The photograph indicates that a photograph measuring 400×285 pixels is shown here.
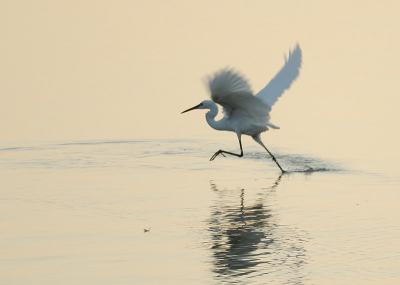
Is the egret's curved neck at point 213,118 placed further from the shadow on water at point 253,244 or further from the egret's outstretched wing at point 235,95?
the shadow on water at point 253,244

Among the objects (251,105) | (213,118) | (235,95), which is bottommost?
(213,118)

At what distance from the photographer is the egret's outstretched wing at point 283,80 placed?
45.0ft

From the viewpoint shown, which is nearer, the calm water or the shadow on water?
the shadow on water

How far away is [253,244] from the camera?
27.5 ft

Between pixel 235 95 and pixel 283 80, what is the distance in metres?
1.85

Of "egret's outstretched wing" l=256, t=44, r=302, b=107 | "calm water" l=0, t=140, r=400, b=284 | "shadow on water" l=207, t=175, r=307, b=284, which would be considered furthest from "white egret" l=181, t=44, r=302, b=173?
"shadow on water" l=207, t=175, r=307, b=284

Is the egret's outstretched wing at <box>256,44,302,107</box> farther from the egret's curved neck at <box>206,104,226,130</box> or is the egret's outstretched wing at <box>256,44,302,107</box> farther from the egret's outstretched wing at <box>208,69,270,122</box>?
the egret's curved neck at <box>206,104,226,130</box>

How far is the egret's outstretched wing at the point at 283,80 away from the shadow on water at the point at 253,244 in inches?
124

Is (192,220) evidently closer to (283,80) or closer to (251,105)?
(251,105)

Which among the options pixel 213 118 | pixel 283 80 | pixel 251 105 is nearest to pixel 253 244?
pixel 251 105

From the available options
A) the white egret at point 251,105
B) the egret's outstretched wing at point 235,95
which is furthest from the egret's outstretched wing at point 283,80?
the egret's outstretched wing at point 235,95

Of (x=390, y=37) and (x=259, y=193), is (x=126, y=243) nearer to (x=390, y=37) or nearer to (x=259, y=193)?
(x=259, y=193)

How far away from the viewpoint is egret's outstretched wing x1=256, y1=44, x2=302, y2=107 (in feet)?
45.0

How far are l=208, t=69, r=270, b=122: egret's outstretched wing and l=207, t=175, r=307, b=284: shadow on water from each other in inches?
71.8
